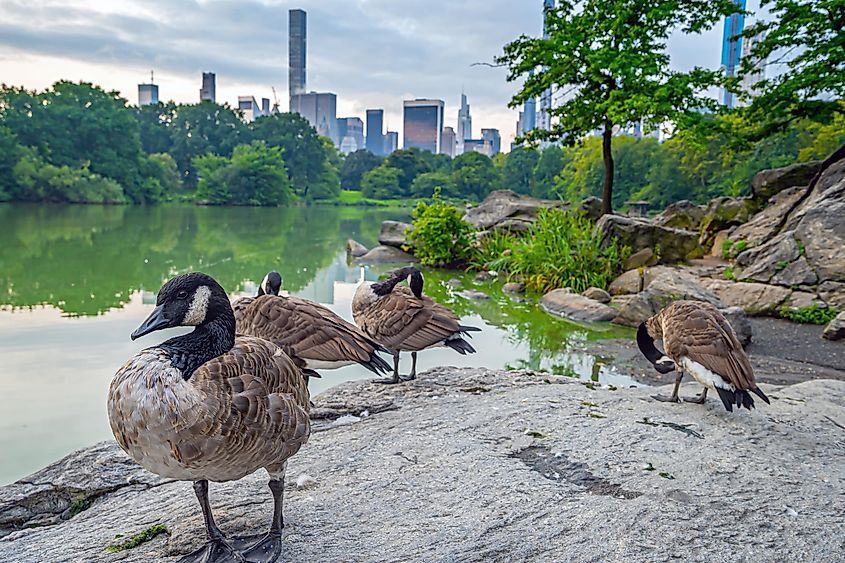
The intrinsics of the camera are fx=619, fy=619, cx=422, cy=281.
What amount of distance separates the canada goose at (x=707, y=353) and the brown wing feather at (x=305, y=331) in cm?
238

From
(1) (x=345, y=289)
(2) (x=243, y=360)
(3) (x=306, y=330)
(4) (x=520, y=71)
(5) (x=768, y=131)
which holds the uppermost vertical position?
(4) (x=520, y=71)

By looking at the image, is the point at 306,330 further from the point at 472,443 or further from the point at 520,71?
the point at 520,71

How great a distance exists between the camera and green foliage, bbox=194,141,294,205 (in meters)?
47.6

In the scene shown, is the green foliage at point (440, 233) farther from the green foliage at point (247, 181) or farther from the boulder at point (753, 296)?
the green foliage at point (247, 181)

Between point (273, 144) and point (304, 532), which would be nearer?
point (304, 532)

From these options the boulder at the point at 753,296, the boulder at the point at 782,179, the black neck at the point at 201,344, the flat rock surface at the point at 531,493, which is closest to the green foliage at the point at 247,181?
the boulder at the point at 782,179

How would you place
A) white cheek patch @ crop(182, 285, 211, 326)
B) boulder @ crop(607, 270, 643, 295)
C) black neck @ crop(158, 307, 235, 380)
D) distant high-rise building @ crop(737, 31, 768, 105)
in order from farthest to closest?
distant high-rise building @ crop(737, 31, 768, 105) < boulder @ crop(607, 270, 643, 295) < white cheek patch @ crop(182, 285, 211, 326) < black neck @ crop(158, 307, 235, 380)

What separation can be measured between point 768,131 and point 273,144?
51263 mm

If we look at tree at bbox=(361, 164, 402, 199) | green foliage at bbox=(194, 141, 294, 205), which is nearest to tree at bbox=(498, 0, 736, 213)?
tree at bbox=(361, 164, 402, 199)

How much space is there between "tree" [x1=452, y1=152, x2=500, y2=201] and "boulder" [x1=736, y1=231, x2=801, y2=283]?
870 inches

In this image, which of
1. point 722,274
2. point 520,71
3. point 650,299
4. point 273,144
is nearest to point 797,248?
point 722,274

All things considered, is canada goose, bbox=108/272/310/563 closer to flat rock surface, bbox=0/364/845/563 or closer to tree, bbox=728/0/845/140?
flat rock surface, bbox=0/364/845/563

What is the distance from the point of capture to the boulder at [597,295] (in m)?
11.1

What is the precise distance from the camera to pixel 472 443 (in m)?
3.94
